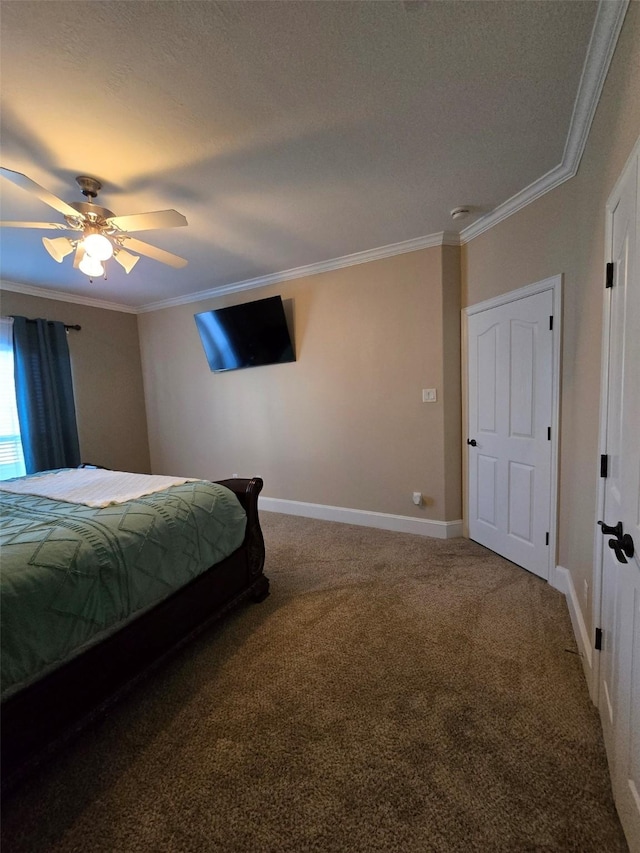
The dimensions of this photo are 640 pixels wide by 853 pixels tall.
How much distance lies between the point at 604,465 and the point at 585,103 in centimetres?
158

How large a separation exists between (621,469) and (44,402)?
181 inches

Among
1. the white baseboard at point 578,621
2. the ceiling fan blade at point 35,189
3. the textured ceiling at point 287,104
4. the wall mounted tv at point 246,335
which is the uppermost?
the textured ceiling at point 287,104

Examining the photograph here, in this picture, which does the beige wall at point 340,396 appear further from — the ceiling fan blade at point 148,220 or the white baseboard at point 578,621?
the ceiling fan blade at point 148,220

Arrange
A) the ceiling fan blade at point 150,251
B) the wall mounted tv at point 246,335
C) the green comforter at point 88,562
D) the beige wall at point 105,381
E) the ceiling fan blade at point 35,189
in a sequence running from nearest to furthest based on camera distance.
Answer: the green comforter at point 88,562 → the ceiling fan blade at point 35,189 → the ceiling fan blade at point 150,251 → the wall mounted tv at point 246,335 → the beige wall at point 105,381

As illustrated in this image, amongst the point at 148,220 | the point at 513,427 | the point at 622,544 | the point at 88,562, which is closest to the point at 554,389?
the point at 513,427

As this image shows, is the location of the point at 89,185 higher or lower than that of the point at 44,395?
higher

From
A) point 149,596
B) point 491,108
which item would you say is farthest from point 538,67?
point 149,596

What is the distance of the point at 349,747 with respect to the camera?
4.39ft

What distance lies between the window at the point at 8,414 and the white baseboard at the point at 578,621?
15.3ft

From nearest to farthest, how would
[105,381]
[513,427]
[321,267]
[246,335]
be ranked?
[513,427]
[321,267]
[246,335]
[105,381]

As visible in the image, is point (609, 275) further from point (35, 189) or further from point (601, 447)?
point (35, 189)

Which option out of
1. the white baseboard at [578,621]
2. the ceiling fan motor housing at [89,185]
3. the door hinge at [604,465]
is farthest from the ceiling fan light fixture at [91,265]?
the white baseboard at [578,621]

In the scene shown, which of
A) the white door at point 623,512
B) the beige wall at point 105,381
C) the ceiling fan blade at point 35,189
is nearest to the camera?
the white door at point 623,512

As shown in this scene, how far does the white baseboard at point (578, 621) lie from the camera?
157 centimetres
